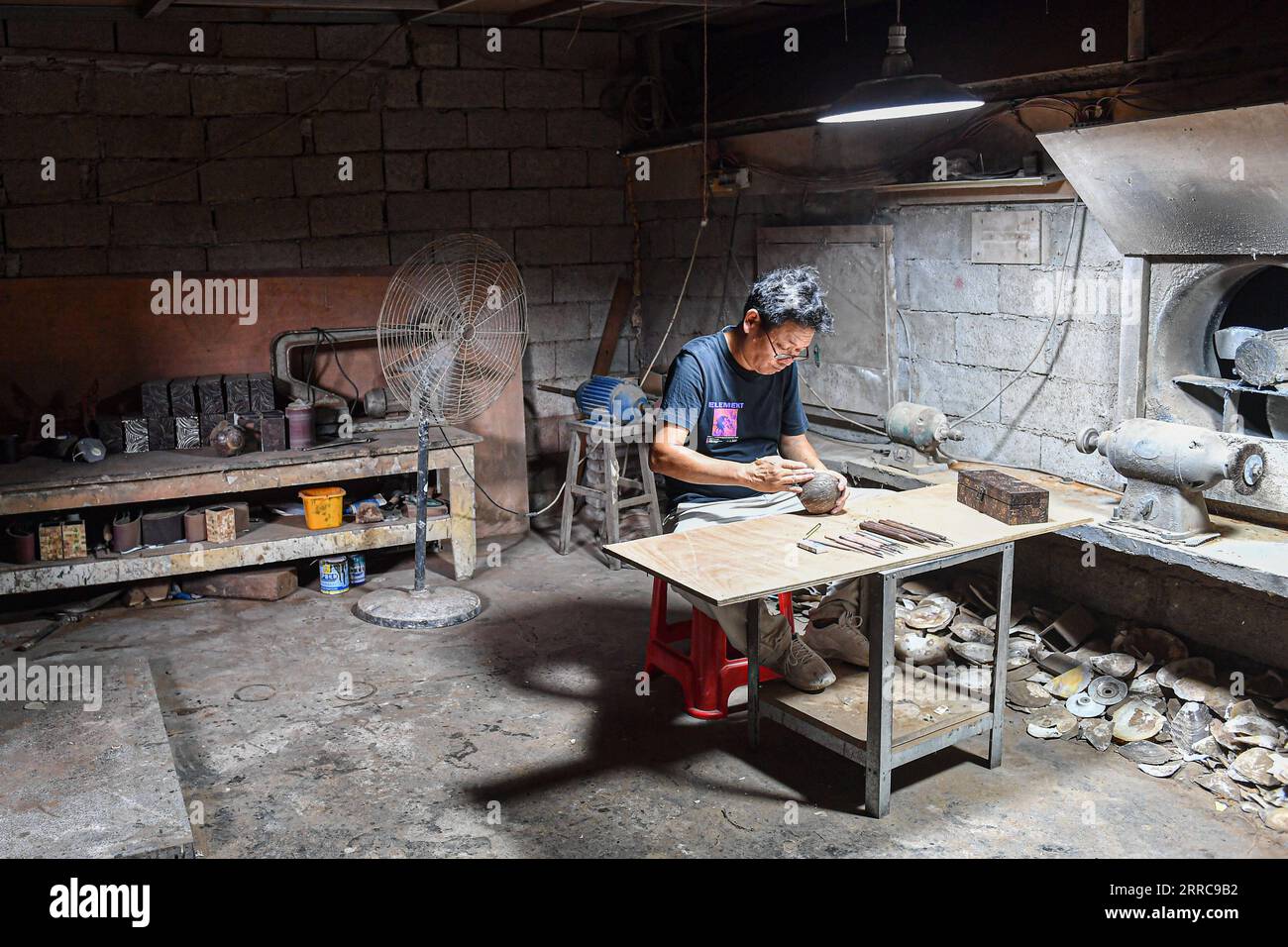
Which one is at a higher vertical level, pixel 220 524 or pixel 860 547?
pixel 860 547

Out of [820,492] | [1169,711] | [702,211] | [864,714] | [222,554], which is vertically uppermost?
[702,211]

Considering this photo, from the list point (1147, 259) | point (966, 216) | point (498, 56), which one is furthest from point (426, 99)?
point (1147, 259)

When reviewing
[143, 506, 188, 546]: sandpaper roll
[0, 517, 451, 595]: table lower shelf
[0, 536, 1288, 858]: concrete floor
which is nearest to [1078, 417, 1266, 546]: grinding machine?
[0, 536, 1288, 858]: concrete floor

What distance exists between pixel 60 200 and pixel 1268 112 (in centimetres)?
575

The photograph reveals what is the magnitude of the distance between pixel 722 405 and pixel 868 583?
854 millimetres

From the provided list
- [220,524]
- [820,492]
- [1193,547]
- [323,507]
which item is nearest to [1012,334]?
[1193,547]

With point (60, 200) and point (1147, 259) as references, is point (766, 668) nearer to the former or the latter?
point (1147, 259)

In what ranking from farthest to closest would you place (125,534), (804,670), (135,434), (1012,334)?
(135,434) → (125,534) → (1012,334) → (804,670)

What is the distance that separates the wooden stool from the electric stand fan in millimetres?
609

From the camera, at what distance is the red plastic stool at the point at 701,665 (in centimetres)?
437

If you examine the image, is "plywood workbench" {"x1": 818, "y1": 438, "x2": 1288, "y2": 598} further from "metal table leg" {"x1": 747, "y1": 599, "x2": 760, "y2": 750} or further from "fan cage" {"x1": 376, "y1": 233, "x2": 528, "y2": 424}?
"fan cage" {"x1": 376, "y1": 233, "x2": 528, "y2": 424}

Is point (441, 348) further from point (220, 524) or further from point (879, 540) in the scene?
point (879, 540)

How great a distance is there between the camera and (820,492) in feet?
12.8

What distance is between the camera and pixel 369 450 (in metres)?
6.04
